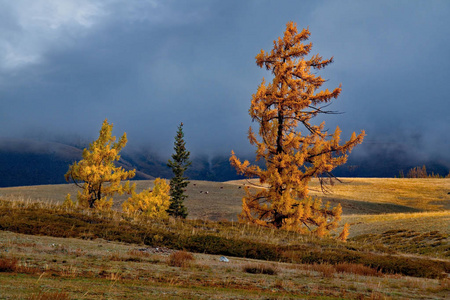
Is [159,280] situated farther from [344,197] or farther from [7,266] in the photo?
[344,197]

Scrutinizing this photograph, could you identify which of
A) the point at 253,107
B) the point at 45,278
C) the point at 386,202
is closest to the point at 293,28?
the point at 253,107

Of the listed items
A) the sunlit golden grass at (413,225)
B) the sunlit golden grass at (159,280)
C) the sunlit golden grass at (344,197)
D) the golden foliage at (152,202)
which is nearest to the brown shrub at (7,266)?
the sunlit golden grass at (159,280)

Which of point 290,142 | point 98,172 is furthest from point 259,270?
point 98,172

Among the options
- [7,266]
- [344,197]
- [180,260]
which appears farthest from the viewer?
[344,197]

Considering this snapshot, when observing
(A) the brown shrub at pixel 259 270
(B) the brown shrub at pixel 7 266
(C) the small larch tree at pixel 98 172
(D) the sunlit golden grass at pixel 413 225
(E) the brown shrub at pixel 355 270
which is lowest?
(D) the sunlit golden grass at pixel 413 225

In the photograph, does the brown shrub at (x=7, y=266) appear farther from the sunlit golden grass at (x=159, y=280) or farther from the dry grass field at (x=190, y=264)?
the sunlit golden grass at (x=159, y=280)

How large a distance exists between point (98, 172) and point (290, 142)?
19307 millimetres

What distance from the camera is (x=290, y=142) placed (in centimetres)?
2603

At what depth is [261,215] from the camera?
27672 mm

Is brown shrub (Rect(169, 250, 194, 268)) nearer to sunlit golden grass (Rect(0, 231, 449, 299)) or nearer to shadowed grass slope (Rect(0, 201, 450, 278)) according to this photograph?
sunlit golden grass (Rect(0, 231, 449, 299))

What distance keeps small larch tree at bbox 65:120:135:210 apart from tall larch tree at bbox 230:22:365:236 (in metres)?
15.0

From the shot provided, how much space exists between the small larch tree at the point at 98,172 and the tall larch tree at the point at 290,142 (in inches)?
589

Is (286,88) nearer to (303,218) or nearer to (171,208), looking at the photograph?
(303,218)

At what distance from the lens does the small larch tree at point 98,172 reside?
34094mm
